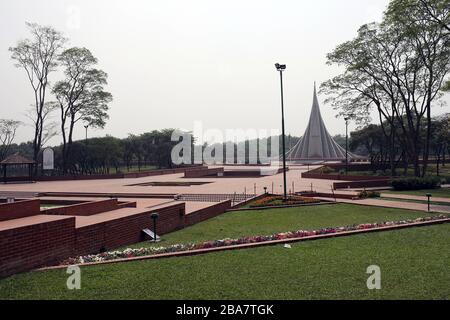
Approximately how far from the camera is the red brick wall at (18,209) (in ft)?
28.2

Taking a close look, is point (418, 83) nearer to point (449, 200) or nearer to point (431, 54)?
point (431, 54)

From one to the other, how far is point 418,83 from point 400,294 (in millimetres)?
26398

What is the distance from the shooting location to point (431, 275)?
650cm

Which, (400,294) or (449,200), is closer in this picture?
(400,294)

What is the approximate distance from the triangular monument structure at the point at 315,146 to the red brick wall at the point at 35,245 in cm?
6844

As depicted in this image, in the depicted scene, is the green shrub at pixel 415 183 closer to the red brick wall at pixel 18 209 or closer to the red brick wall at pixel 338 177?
the red brick wall at pixel 338 177

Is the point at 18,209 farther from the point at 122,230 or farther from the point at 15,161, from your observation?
the point at 15,161

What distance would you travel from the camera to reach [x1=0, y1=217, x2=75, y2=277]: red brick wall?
6.80 metres

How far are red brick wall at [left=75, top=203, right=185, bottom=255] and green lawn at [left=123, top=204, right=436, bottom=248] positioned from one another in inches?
14.9

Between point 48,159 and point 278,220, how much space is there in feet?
164

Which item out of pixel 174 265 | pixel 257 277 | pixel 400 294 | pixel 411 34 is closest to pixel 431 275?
pixel 400 294

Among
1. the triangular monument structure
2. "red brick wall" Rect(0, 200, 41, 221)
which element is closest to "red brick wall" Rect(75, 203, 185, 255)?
"red brick wall" Rect(0, 200, 41, 221)
